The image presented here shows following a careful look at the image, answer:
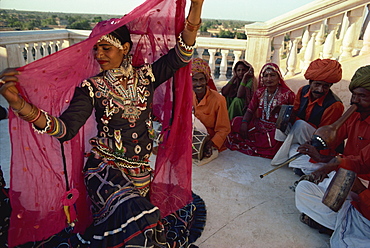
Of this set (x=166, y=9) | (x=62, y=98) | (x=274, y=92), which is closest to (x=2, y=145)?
(x=62, y=98)

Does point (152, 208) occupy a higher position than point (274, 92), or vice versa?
point (274, 92)

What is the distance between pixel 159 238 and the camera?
2203mm

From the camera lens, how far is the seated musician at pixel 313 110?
375 cm

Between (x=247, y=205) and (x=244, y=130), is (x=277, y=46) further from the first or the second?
(x=247, y=205)

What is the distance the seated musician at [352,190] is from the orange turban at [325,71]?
0.87 meters

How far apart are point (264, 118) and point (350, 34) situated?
7.16 feet

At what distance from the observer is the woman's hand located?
1.64 meters

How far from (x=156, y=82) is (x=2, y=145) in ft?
9.59

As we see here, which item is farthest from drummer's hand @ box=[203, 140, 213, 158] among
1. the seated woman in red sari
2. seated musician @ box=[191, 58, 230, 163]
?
the seated woman in red sari

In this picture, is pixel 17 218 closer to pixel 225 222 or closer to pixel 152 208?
pixel 152 208

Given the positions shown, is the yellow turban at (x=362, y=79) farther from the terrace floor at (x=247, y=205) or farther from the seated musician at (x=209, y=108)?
the seated musician at (x=209, y=108)

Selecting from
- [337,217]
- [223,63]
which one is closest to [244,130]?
[337,217]

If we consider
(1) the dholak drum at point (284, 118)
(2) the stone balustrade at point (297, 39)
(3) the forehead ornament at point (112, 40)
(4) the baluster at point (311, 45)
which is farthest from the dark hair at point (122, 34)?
(4) the baluster at point (311, 45)

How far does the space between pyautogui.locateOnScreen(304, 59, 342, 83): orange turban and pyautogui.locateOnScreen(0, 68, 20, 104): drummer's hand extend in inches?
134
